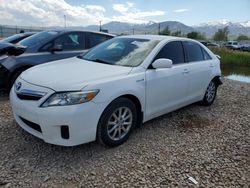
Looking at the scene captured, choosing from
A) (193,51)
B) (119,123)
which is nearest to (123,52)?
(119,123)

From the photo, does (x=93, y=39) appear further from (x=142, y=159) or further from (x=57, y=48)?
(x=142, y=159)

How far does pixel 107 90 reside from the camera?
313cm

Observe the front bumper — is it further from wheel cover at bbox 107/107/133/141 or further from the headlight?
wheel cover at bbox 107/107/133/141

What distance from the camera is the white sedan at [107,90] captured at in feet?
9.61

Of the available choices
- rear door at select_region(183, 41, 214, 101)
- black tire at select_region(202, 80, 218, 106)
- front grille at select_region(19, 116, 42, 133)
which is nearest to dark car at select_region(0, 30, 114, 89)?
front grille at select_region(19, 116, 42, 133)

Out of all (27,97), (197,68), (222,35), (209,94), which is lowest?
(209,94)

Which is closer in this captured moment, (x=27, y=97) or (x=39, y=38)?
(x=27, y=97)

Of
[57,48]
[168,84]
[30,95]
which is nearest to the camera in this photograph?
[30,95]

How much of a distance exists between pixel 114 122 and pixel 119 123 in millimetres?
97

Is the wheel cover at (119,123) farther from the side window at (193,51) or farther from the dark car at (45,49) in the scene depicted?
the dark car at (45,49)

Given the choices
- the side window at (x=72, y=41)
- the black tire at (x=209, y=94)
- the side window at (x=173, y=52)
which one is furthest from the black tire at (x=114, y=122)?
the side window at (x=72, y=41)

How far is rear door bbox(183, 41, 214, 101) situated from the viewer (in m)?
4.69

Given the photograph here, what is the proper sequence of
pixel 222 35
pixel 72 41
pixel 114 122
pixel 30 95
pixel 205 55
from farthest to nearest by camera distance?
pixel 222 35, pixel 72 41, pixel 205 55, pixel 114 122, pixel 30 95

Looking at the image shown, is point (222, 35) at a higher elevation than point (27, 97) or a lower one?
higher
